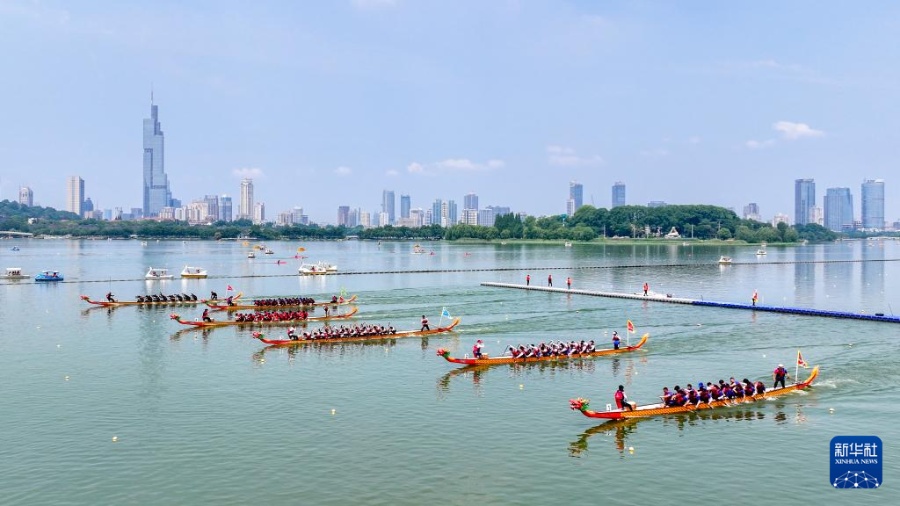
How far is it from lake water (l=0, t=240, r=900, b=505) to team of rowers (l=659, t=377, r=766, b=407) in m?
0.70

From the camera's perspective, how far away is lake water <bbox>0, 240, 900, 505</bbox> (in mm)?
24469

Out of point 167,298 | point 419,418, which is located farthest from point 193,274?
point 419,418

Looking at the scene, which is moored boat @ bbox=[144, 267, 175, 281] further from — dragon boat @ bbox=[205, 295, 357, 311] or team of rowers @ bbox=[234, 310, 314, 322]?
team of rowers @ bbox=[234, 310, 314, 322]

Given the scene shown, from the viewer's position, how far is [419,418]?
31984 mm

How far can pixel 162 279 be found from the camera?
106875mm

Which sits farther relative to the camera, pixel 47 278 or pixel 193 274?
pixel 193 274

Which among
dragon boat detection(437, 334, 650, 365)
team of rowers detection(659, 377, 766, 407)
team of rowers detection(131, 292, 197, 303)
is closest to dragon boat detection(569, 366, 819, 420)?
team of rowers detection(659, 377, 766, 407)

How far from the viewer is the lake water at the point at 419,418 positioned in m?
24.5

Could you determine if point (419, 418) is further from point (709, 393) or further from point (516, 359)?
point (709, 393)

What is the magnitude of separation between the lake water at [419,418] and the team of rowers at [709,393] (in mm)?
695

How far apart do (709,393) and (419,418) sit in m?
12.7

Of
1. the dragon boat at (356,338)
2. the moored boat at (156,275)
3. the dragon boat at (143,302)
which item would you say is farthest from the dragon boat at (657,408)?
the moored boat at (156,275)

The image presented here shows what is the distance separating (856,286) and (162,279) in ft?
310

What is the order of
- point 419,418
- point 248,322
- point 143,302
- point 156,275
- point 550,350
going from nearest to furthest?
point 419,418 < point 550,350 < point 248,322 < point 143,302 < point 156,275
